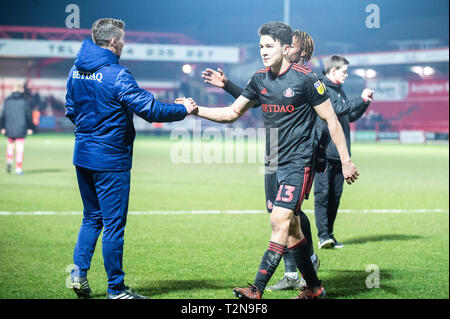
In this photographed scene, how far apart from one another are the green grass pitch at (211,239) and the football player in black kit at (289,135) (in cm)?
54

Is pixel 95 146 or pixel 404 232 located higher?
pixel 95 146

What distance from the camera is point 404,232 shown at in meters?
9.00

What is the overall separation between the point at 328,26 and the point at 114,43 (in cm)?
7063

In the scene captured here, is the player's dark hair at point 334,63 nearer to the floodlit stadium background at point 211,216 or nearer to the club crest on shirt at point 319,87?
the floodlit stadium background at point 211,216

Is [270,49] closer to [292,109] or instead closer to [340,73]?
[292,109]

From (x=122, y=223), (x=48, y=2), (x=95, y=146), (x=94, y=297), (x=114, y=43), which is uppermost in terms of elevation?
(x=48, y=2)

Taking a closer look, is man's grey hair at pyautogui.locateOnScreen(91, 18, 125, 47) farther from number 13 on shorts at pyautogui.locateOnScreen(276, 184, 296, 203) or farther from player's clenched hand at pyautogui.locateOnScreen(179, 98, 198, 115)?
A: number 13 on shorts at pyautogui.locateOnScreen(276, 184, 296, 203)

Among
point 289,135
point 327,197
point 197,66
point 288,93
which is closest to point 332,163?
point 327,197

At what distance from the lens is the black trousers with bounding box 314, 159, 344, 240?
798 centimetres

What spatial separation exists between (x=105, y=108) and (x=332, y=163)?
3.97 m

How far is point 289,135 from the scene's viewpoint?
5.27 metres
